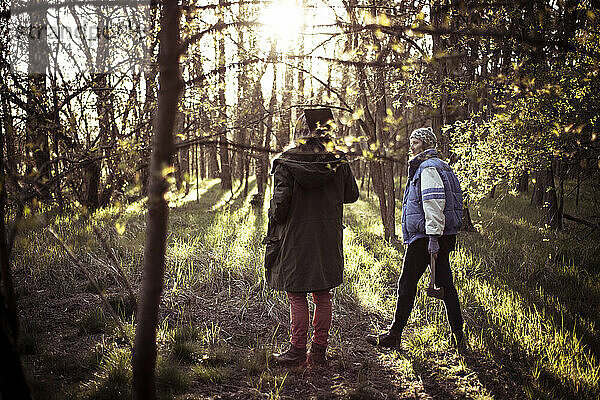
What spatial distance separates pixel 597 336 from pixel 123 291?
504 centimetres

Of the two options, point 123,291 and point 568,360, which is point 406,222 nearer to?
point 568,360

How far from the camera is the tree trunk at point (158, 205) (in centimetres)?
202

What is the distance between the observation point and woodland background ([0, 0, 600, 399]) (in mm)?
2232

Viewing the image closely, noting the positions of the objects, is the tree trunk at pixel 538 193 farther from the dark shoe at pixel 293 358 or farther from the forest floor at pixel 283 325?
the dark shoe at pixel 293 358

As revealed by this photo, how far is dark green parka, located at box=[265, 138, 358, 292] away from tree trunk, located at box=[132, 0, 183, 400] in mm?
1483

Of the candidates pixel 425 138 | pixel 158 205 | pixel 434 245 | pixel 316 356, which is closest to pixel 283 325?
pixel 316 356

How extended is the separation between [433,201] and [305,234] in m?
1.19

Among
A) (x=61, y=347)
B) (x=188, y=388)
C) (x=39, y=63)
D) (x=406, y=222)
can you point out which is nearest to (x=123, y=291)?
(x=61, y=347)

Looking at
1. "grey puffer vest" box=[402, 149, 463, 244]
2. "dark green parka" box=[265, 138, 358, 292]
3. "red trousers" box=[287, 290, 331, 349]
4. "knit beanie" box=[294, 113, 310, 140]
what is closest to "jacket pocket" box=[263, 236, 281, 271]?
"dark green parka" box=[265, 138, 358, 292]

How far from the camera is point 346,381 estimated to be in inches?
144

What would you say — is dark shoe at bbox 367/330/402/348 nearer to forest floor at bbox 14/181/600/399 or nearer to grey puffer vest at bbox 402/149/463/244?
forest floor at bbox 14/181/600/399

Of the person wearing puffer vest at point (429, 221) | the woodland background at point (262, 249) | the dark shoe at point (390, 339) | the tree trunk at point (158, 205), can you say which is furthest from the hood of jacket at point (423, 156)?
the tree trunk at point (158, 205)

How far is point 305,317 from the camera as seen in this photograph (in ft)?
12.2

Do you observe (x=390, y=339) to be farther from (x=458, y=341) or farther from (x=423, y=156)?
(x=423, y=156)
